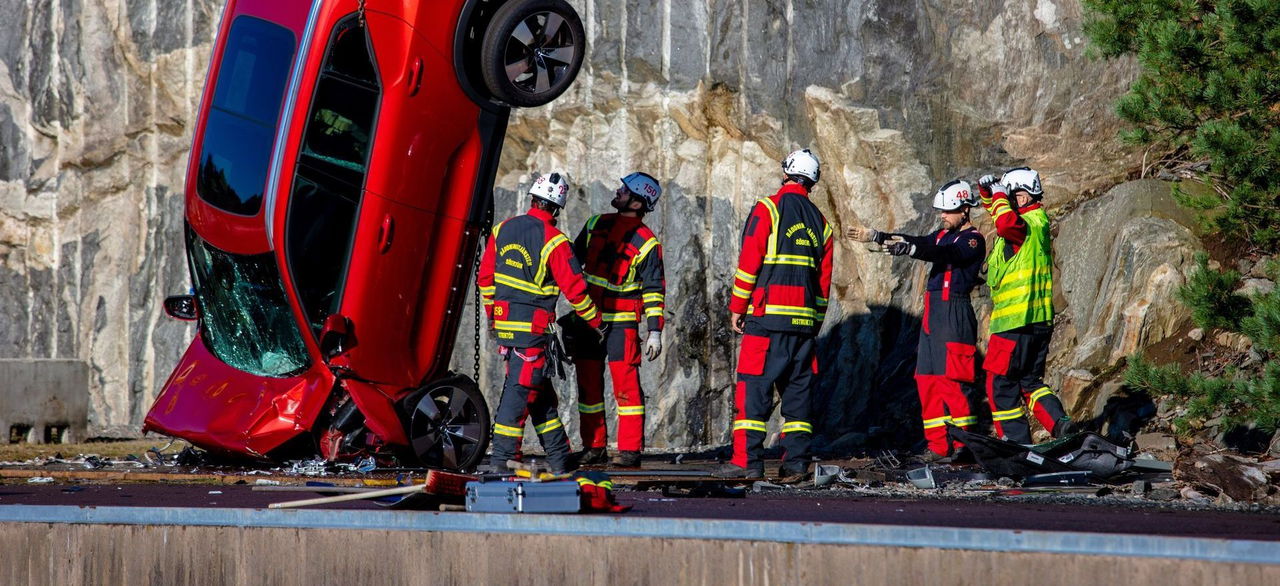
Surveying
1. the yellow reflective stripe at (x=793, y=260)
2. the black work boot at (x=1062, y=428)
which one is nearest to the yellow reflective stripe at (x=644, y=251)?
the yellow reflective stripe at (x=793, y=260)

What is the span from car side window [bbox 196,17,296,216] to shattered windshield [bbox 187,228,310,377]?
1.16 feet

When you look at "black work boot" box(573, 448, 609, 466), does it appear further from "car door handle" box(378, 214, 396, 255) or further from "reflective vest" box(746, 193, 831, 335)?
"car door handle" box(378, 214, 396, 255)

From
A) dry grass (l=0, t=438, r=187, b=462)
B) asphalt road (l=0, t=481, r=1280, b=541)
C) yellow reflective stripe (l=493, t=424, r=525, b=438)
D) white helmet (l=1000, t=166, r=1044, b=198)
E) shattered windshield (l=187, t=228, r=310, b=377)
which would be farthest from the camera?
A: dry grass (l=0, t=438, r=187, b=462)

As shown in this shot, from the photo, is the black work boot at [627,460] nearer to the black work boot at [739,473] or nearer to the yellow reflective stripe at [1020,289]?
the black work boot at [739,473]

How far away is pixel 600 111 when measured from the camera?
41.4 feet

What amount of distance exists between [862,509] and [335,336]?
3304 mm

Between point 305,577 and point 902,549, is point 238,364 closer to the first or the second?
point 305,577

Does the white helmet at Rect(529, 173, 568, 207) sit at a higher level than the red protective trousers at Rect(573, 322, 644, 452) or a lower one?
higher

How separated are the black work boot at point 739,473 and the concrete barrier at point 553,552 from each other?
107 inches

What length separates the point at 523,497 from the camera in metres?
5.11

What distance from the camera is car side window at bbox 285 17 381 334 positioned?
7730mm

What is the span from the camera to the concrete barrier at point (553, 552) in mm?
4074

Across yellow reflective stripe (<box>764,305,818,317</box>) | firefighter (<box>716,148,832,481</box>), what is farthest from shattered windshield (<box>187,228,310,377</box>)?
yellow reflective stripe (<box>764,305,818,317</box>)

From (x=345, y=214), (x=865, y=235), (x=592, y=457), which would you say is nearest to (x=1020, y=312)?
(x=865, y=235)
